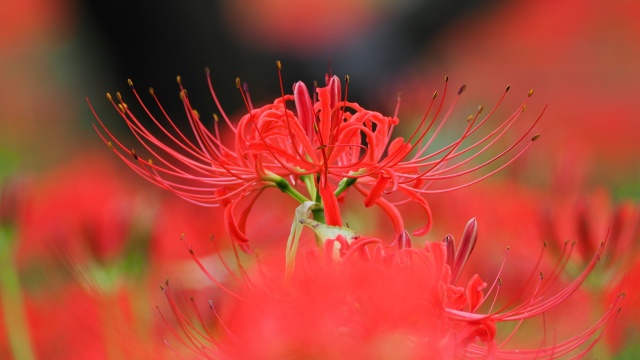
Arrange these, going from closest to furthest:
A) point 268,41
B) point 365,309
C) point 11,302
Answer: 1. point 365,309
2. point 11,302
3. point 268,41

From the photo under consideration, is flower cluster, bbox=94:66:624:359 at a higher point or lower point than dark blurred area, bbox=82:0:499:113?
lower

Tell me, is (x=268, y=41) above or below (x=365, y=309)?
above

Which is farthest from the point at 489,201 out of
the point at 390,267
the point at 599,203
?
the point at 390,267

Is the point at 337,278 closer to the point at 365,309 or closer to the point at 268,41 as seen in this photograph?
the point at 365,309

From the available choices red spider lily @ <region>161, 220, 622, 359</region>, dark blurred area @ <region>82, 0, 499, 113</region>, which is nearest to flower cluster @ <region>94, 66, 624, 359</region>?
red spider lily @ <region>161, 220, 622, 359</region>

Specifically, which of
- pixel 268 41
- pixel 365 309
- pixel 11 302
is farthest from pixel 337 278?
pixel 268 41

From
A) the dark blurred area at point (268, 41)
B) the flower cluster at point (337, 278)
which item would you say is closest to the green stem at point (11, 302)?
the flower cluster at point (337, 278)

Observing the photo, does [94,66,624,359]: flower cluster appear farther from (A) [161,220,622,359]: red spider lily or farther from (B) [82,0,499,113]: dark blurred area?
(B) [82,0,499,113]: dark blurred area
